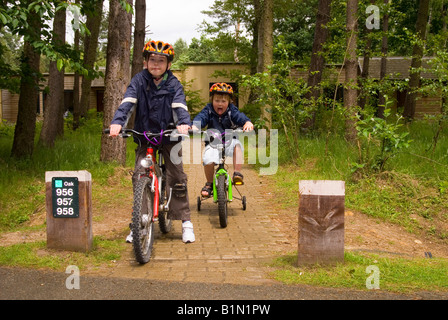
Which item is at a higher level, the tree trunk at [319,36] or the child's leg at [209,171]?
the tree trunk at [319,36]

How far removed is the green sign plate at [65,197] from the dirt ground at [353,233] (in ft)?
4.16

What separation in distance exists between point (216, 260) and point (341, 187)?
5.07 feet

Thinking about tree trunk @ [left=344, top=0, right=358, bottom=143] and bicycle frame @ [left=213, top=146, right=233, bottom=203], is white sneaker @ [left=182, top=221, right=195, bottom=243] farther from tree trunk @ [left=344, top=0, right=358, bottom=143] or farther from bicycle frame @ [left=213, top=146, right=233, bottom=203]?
tree trunk @ [left=344, top=0, right=358, bottom=143]

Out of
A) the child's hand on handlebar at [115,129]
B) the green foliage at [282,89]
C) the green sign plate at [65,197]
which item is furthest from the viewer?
the green foliage at [282,89]

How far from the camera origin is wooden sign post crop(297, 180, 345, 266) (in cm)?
496

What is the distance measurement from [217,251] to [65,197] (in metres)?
1.80

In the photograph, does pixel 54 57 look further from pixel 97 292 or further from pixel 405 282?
pixel 405 282

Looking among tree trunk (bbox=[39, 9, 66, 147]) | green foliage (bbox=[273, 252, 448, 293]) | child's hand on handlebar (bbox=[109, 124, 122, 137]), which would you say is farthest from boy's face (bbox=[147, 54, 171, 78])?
tree trunk (bbox=[39, 9, 66, 147])

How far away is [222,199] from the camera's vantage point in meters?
6.78

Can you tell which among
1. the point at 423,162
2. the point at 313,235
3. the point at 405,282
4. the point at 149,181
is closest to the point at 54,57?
the point at 149,181

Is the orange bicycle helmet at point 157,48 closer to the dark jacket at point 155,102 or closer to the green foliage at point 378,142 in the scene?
the dark jacket at point 155,102

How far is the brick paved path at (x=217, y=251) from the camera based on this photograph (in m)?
4.84

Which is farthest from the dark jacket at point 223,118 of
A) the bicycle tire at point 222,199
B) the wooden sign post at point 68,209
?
the wooden sign post at point 68,209

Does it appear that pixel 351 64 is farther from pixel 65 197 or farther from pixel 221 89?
pixel 65 197
